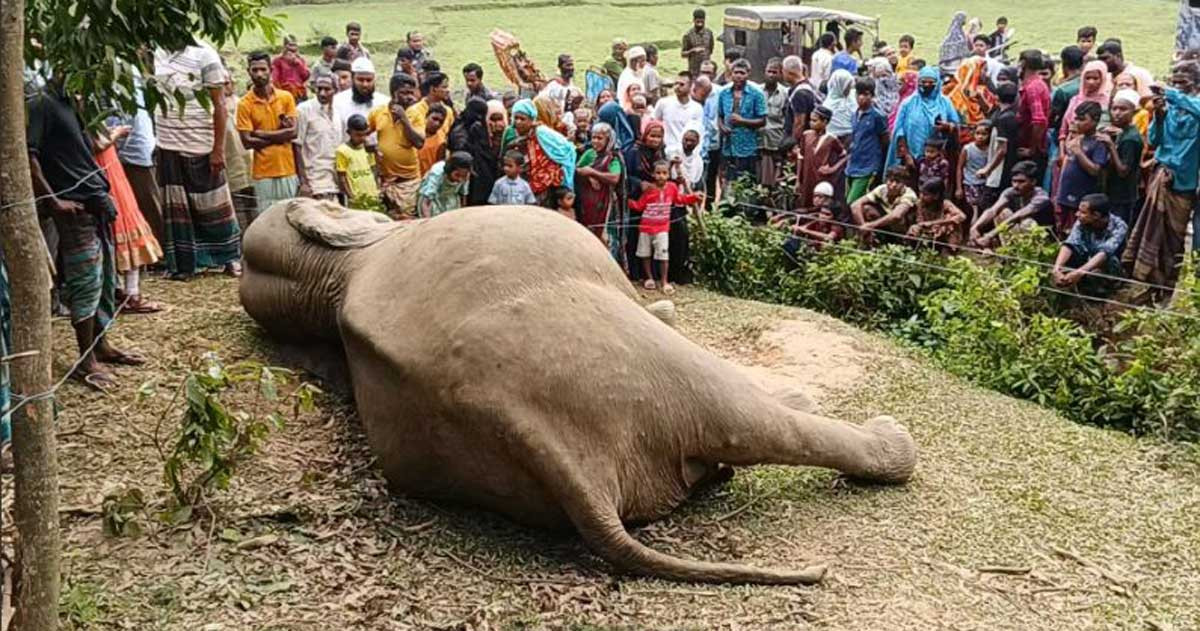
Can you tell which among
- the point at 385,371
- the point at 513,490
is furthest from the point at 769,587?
the point at 385,371

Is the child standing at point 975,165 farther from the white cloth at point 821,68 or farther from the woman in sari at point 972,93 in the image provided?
the white cloth at point 821,68

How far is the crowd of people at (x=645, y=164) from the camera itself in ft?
20.5

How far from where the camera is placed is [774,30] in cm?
1625

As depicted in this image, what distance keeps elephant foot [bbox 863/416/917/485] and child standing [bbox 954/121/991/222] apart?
4.33m

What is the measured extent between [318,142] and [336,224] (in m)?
2.34

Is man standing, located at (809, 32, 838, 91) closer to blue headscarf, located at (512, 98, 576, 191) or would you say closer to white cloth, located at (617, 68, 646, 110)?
white cloth, located at (617, 68, 646, 110)

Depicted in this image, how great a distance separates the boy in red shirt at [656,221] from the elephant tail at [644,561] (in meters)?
4.08

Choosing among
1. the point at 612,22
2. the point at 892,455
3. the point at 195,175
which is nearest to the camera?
the point at 892,455

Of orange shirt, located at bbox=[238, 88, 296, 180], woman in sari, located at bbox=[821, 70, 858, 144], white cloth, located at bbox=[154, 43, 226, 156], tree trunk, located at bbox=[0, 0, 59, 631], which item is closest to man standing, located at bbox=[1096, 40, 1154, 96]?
woman in sari, located at bbox=[821, 70, 858, 144]

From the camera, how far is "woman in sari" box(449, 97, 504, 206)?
7.76 meters

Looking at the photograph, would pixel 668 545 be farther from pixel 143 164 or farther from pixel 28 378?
pixel 143 164

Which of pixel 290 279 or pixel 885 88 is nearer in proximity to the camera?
pixel 290 279

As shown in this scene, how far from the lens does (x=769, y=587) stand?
3982 mm

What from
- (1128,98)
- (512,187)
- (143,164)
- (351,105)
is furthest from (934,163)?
(143,164)
